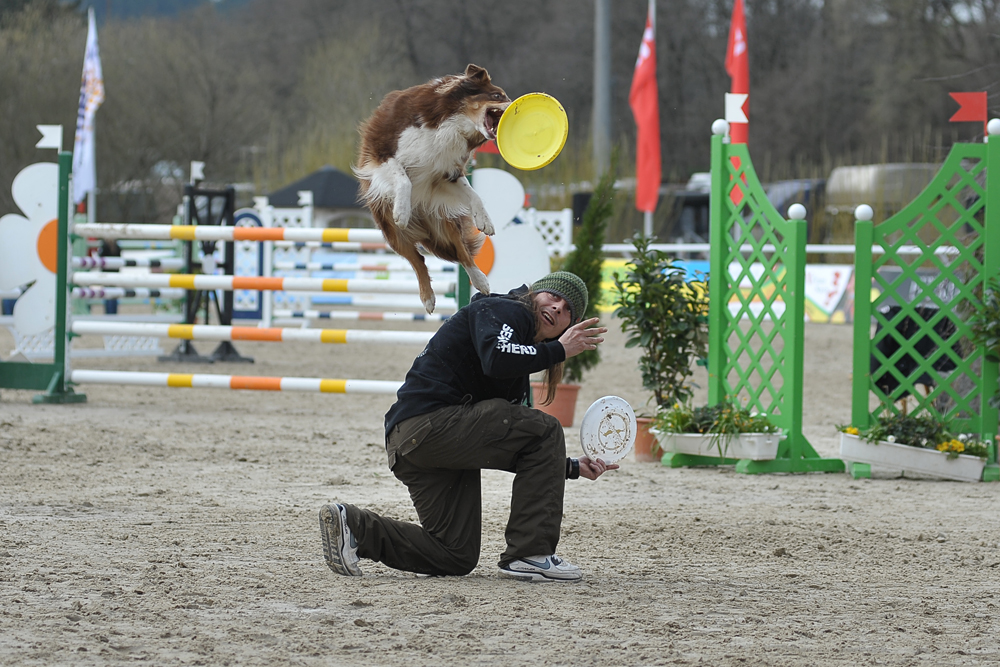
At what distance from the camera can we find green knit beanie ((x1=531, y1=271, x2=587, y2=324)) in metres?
3.45

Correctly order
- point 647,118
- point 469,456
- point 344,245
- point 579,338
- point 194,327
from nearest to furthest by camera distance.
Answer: point 579,338
point 469,456
point 194,327
point 344,245
point 647,118

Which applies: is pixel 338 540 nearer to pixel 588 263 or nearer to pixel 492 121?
pixel 492 121

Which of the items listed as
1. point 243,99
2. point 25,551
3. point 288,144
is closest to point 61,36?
point 243,99

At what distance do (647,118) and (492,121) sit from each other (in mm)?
15600

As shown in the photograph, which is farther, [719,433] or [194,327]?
[194,327]

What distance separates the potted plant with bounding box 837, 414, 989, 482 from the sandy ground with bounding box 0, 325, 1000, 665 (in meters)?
0.11

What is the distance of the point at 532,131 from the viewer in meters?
2.70

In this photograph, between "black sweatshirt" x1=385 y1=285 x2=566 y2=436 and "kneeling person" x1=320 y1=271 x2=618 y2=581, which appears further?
"kneeling person" x1=320 y1=271 x2=618 y2=581

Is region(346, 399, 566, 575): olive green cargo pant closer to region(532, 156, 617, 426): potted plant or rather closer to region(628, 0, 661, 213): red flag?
region(532, 156, 617, 426): potted plant

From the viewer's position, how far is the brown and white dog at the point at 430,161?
8.48 ft

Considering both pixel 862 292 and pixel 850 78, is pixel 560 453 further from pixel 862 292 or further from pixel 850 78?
pixel 850 78

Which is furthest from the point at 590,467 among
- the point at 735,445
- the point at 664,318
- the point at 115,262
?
the point at 115,262

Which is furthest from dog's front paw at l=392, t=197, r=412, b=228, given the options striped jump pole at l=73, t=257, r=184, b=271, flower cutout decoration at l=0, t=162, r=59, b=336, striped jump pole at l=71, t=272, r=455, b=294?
striped jump pole at l=73, t=257, r=184, b=271

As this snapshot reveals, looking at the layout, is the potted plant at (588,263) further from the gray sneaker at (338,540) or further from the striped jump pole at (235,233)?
the gray sneaker at (338,540)
